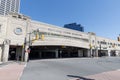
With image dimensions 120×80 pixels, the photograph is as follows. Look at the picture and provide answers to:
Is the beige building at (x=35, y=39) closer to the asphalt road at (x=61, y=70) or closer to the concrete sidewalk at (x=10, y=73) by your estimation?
the asphalt road at (x=61, y=70)

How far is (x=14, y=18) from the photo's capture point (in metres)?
33.4

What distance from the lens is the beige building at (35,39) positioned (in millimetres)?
31250

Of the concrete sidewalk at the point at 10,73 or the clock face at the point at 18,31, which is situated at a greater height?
the clock face at the point at 18,31

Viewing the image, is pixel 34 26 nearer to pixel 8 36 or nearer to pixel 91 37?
pixel 8 36

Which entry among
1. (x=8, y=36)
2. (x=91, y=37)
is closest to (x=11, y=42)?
(x=8, y=36)

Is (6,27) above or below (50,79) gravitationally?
above

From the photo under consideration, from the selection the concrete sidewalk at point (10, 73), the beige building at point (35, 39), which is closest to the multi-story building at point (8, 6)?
the beige building at point (35, 39)

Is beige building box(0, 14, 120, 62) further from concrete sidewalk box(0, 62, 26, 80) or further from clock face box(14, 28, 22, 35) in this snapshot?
concrete sidewalk box(0, 62, 26, 80)

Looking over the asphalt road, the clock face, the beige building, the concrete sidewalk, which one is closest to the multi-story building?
the beige building

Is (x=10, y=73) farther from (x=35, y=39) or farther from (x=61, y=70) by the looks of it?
(x=35, y=39)

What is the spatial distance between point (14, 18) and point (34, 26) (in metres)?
6.21

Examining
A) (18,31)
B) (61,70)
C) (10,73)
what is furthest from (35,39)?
(10,73)

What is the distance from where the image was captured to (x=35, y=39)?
92.1 feet

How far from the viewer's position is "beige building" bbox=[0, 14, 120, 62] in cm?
3125
